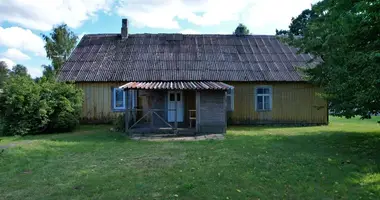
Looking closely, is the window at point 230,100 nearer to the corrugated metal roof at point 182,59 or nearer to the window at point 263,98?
the corrugated metal roof at point 182,59

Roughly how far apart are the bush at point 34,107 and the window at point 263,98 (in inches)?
385

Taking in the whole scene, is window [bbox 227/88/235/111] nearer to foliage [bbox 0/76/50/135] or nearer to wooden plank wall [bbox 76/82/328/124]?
wooden plank wall [bbox 76/82/328/124]

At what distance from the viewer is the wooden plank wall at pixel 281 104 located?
56.2ft

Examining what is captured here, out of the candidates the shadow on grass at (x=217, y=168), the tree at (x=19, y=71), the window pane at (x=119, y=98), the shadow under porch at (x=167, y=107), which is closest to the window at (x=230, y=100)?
the shadow under porch at (x=167, y=107)

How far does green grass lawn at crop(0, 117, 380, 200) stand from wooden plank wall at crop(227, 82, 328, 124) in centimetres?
665

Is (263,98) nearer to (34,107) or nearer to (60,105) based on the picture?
(60,105)

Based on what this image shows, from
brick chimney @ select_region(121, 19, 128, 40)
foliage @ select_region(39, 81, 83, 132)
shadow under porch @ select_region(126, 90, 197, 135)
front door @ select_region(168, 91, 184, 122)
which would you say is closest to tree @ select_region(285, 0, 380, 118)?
shadow under porch @ select_region(126, 90, 197, 135)

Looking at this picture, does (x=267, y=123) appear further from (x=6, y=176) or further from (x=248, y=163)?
(x=6, y=176)

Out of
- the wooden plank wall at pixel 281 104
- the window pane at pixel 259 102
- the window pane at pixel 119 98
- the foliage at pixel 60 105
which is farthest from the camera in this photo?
the window pane at pixel 259 102

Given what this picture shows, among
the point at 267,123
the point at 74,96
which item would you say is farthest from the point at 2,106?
the point at 267,123

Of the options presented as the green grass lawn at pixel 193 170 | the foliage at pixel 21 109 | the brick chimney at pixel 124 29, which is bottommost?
the green grass lawn at pixel 193 170

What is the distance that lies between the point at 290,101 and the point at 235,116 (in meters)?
3.27

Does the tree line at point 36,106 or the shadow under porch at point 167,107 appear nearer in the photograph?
the tree line at point 36,106

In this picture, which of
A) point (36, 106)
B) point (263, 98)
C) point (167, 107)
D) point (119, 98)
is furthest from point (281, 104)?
point (36, 106)
